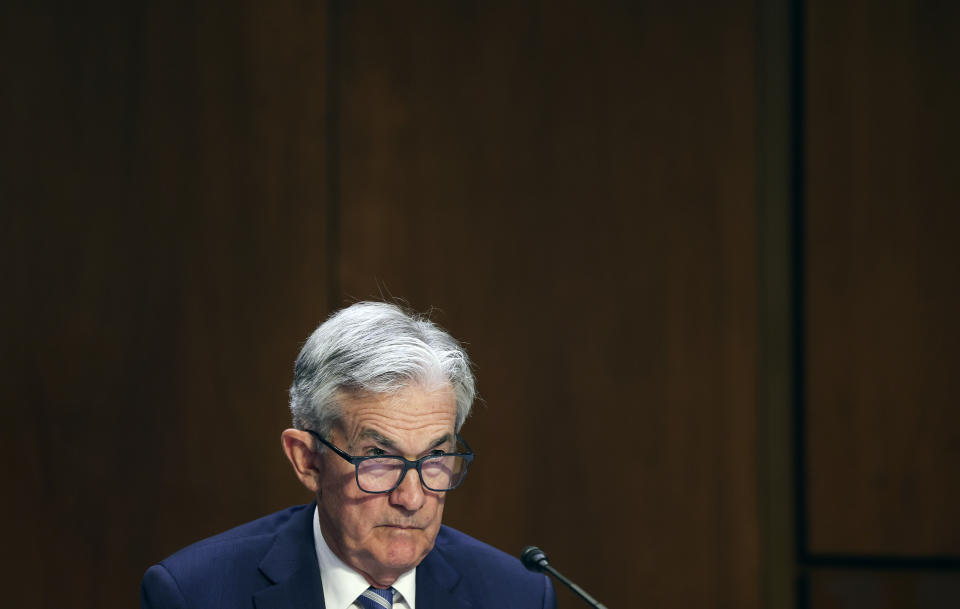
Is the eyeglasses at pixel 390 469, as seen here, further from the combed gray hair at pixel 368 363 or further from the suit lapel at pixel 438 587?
the suit lapel at pixel 438 587

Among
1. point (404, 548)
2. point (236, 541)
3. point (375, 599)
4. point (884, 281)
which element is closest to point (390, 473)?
point (404, 548)

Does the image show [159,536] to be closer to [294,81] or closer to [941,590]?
[294,81]

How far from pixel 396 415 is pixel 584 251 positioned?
3.60 ft

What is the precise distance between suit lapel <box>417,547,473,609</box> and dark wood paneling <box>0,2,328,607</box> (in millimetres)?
906

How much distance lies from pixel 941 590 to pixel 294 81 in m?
1.92

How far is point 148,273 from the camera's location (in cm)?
239

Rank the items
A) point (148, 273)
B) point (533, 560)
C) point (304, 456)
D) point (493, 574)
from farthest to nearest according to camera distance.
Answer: point (148, 273) → point (493, 574) → point (304, 456) → point (533, 560)

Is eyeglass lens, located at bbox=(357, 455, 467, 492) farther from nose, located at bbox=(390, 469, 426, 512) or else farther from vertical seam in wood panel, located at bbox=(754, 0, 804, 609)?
vertical seam in wood panel, located at bbox=(754, 0, 804, 609)

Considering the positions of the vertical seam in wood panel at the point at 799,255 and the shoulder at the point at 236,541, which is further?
→ the vertical seam in wood panel at the point at 799,255

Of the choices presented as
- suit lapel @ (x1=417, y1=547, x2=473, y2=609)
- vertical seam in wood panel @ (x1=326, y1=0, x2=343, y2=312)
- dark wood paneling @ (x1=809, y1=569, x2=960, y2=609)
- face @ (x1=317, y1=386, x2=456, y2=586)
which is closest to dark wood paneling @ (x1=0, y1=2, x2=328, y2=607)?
vertical seam in wood panel @ (x1=326, y1=0, x2=343, y2=312)

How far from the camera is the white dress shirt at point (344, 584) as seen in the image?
143 centimetres

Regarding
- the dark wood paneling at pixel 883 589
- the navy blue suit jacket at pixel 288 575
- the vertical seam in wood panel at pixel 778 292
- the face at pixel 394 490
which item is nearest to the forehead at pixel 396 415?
the face at pixel 394 490

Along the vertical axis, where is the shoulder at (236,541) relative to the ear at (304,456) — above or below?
below

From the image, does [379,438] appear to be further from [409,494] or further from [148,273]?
[148,273]
